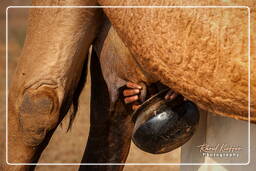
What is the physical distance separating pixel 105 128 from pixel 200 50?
0.60m

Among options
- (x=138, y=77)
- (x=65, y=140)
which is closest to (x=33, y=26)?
(x=138, y=77)

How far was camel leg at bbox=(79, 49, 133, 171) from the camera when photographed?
5.34ft

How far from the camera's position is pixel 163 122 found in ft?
4.31

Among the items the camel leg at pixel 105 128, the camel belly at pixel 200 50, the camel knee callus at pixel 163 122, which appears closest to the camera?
the camel belly at pixel 200 50

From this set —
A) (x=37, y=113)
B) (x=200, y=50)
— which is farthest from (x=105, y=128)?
(x=200, y=50)

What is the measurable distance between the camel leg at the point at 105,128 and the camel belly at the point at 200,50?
17.3 inches

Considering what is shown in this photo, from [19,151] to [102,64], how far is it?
0.97 feet

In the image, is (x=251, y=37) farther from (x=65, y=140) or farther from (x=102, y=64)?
(x=65, y=140)

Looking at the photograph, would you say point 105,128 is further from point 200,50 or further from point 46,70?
point 200,50

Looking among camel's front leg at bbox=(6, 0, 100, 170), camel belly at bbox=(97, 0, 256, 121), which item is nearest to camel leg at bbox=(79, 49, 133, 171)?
camel's front leg at bbox=(6, 0, 100, 170)

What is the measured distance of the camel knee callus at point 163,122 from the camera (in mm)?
1321

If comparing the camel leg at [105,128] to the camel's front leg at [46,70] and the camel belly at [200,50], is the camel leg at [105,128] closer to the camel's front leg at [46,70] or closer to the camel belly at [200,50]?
the camel's front leg at [46,70]

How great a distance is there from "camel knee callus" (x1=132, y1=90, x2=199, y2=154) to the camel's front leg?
19 cm

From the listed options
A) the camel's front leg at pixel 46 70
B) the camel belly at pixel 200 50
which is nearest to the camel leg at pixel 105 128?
the camel's front leg at pixel 46 70
